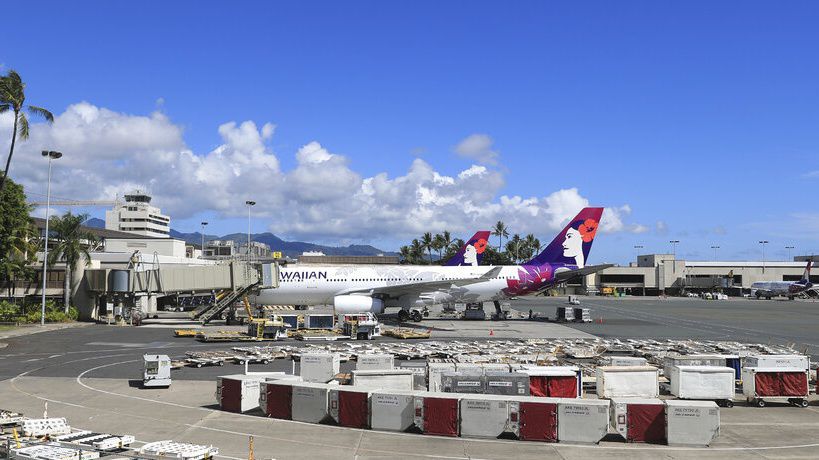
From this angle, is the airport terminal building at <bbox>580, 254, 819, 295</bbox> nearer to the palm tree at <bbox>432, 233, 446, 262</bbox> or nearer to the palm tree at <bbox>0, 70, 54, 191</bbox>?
the palm tree at <bbox>432, 233, 446, 262</bbox>

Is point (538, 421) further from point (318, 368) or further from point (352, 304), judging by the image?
point (352, 304)

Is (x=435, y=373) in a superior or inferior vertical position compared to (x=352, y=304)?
inferior

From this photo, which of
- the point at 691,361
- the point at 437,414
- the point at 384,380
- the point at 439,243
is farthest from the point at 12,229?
the point at 439,243

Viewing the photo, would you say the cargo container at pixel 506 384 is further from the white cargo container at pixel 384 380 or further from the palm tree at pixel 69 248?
the palm tree at pixel 69 248

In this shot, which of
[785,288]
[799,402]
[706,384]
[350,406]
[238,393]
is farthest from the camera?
[785,288]

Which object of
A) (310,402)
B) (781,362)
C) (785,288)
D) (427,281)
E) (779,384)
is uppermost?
(427,281)

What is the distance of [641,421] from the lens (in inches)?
775

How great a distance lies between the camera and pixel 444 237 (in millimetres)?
179250

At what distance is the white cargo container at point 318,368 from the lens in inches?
1065

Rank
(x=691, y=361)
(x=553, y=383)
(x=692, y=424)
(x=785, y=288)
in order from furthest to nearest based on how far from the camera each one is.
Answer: (x=785, y=288) < (x=691, y=361) < (x=553, y=383) < (x=692, y=424)

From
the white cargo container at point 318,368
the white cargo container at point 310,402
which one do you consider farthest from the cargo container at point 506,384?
the white cargo container at point 318,368

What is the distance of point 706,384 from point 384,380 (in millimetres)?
12491

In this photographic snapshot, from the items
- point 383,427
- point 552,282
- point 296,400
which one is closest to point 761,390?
point 383,427

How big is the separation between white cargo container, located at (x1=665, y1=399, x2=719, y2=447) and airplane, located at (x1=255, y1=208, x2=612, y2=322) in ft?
128
